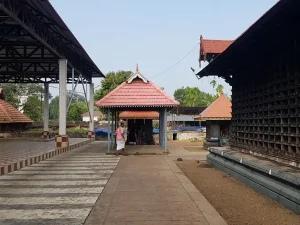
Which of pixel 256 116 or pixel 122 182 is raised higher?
pixel 256 116

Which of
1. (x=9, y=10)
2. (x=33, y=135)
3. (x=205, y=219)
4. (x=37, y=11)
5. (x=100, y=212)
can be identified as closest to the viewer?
(x=205, y=219)

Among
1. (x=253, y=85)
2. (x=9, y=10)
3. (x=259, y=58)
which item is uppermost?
(x=9, y=10)

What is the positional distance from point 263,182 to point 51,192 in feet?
14.9

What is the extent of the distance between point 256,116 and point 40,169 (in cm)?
699

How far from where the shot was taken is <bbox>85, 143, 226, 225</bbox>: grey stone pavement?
531 cm

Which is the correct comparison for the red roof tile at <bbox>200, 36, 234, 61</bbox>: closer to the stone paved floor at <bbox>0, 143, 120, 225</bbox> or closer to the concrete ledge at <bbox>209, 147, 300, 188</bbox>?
the stone paved floor at <bbox>0, 143, 120, 225</bbox>

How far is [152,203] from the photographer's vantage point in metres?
6.46

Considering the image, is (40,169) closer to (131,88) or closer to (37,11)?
(37,11)

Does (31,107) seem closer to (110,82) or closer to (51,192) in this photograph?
(110,82)

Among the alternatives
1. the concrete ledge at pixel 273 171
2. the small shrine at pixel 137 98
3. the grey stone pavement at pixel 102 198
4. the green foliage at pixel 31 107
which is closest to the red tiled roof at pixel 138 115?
the small shrine at pixel 137 98

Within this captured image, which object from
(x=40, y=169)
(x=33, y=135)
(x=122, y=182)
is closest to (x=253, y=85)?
(x=122, y=182)

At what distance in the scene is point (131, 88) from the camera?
17422 millimetres

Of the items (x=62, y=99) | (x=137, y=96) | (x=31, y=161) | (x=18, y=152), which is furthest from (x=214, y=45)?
(x=18, y=152)

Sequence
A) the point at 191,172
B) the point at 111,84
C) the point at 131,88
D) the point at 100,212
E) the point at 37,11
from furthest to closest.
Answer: the point at 111,84, the point at 131,88, the point at 37,11, the point at 191,172, the point at 100,212
